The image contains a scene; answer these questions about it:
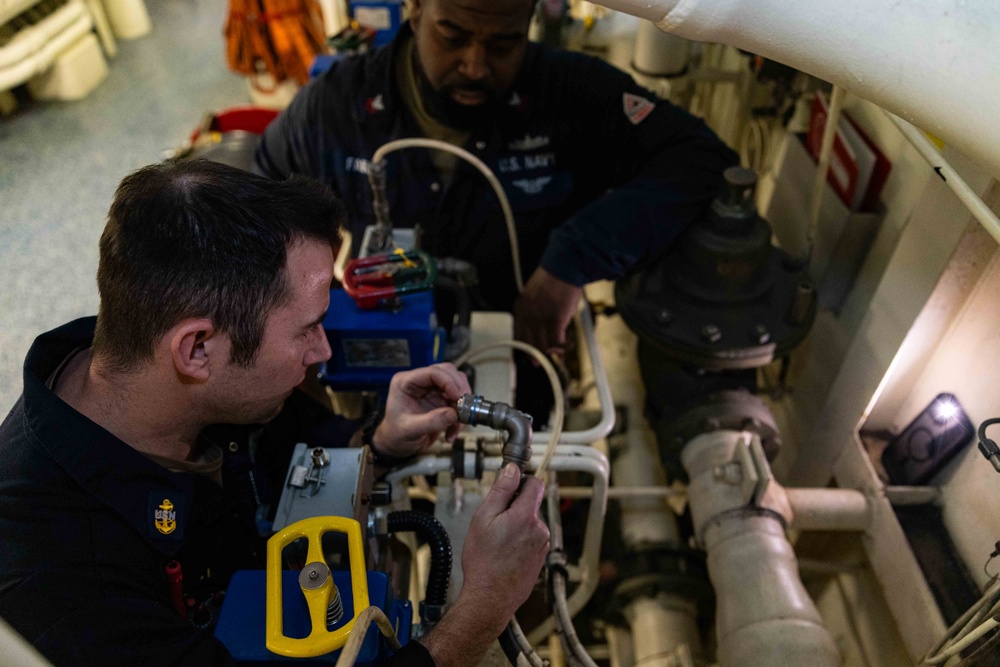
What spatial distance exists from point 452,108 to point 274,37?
1.96m

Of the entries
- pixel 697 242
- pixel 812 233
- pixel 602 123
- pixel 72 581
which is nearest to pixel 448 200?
pixel 602 123

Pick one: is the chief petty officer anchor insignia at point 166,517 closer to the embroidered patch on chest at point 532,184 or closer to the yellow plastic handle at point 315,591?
the yellow plastic handle at point 315,591

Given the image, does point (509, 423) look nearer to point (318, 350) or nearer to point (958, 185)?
point (318, 350)

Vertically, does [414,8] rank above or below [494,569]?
above

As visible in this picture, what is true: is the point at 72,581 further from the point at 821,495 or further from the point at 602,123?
the point at 602,123

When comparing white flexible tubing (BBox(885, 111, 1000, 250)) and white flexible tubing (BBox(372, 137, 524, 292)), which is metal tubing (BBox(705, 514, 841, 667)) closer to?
white flexible tubing (BBox(885, 111, 1000, 250))

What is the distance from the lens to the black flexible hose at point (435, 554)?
0.92m

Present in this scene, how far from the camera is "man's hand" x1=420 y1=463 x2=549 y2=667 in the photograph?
32.4 inches

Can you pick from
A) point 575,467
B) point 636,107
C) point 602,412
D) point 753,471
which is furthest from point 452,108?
point 753,471

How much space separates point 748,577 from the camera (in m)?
1.02

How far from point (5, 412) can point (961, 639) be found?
52.5 inches

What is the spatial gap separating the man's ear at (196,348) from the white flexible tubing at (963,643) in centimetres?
95

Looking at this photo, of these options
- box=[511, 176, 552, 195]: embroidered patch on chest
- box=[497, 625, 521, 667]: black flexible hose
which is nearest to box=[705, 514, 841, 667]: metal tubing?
box=[497, 625, 521, 667]: black flexible hose

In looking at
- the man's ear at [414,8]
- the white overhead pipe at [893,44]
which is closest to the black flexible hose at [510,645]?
the white overhead pipe at [893,44]
